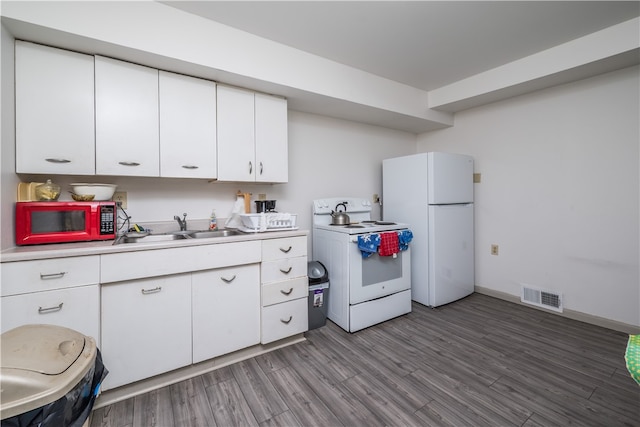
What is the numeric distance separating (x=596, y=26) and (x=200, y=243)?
3.35m

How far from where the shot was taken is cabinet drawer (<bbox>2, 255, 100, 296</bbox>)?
1285 millimetres

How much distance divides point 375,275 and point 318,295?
1.86 feet

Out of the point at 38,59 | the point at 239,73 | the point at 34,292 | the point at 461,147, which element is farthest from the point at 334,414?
the point at 461,147

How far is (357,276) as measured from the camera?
93.7 inches

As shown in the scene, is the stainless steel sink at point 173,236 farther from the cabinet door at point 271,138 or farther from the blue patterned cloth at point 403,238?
the blue patterned cloth at point 403,238

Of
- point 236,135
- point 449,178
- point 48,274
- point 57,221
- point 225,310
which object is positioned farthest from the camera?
point 449,178

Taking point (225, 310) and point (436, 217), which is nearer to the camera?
point (225, 310)

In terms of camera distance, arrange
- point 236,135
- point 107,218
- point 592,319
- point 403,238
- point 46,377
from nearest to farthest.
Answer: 1. point 46,377
2. point 107,218
3. point 236,135
4. point 592,319
5. point 403,238

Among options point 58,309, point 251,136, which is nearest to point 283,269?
point 251,136

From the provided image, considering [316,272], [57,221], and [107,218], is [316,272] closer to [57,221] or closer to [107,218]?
[107,218]

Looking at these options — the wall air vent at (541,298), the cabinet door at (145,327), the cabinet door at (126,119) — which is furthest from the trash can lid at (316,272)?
the wall air vent at (541,298)

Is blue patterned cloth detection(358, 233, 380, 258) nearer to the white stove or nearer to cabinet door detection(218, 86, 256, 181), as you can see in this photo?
the white stove

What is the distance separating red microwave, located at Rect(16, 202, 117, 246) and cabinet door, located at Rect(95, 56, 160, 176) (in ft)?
0.91

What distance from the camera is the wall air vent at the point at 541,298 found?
8.74 feet
